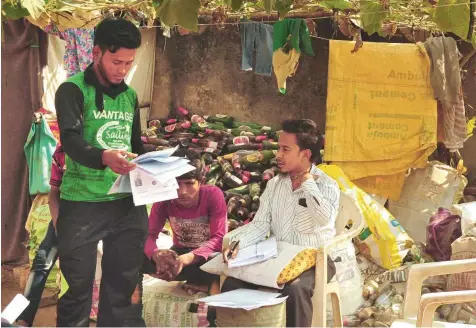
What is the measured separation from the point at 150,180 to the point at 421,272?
1.45 metres

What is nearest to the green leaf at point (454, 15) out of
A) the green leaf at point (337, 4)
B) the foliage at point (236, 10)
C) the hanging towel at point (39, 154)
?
the foliage at point (236, 10)

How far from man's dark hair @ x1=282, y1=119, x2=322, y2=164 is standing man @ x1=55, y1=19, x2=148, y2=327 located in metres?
0.90

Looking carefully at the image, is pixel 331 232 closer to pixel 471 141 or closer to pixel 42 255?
pixel 42 255

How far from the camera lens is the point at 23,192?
22.5 feet

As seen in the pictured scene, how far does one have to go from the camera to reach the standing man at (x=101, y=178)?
144 inches

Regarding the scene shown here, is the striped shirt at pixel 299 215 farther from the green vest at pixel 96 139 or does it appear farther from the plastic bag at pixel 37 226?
the plastic bag at pixel 37 226

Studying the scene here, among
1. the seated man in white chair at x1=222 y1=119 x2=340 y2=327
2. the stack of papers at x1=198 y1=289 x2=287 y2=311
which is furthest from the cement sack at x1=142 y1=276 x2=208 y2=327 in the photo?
the stack of papers at x1=198 y1=289 x2=287 y2=311

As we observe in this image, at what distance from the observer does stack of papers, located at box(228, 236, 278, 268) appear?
395 centimetres

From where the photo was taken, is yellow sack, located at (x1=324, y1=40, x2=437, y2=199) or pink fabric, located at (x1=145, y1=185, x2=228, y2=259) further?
yellow sack, located at (x1=324, y1=40, x2=437, y2=199)

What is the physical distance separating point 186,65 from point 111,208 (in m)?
5.69

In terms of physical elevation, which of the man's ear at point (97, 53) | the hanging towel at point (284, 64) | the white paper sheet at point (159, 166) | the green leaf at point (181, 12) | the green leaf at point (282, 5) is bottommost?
the white paper sheet at point (159, 166)

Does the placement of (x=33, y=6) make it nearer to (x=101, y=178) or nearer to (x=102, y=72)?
(x=102, y=72)

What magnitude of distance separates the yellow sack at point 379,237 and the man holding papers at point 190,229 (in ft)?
4.92

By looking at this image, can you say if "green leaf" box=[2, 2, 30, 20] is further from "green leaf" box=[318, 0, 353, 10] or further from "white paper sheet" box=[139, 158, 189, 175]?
"green leaf" box=[318, 0, 353, 10]
